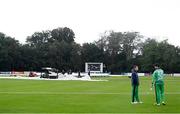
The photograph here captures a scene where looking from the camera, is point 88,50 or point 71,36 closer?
point 88,50

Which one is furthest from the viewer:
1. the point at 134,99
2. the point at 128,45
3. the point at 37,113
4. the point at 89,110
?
the point at 128,45

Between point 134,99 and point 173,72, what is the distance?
12852cm

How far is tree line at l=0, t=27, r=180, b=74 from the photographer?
140625mm

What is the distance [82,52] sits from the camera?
513 feet

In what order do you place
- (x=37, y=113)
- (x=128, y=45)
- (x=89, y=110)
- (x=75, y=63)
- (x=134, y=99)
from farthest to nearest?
(x=128, y=45), (x=75, y=63), (x=134, y=99), (x=89, y=110), (x=37, y=113)

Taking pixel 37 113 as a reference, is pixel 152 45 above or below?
above

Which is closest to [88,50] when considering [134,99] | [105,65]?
[105,65]

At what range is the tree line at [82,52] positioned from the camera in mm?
140625

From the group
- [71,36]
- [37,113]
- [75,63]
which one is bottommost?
[37,113]

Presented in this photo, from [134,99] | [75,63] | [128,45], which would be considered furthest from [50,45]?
[134,99]

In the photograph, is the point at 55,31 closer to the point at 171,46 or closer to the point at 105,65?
the point at 105,65

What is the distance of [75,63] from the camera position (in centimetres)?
14925

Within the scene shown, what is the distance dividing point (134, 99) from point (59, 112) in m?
6.99

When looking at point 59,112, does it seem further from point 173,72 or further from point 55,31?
point 55,31
